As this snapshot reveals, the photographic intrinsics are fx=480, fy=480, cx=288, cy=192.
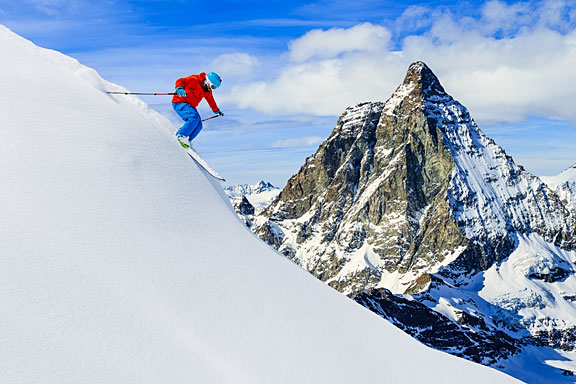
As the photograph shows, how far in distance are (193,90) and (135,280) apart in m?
8.68

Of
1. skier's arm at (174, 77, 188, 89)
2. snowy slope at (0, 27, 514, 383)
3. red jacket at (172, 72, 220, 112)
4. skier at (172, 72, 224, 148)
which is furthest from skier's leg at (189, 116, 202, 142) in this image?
snowy slope at (0, 27, 514, 383)

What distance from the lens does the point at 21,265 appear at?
20.5 ft

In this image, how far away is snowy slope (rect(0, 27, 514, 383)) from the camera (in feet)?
19.6

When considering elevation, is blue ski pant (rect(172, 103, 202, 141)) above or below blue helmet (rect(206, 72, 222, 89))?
below

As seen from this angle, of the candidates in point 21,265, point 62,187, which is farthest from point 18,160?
point 21,265

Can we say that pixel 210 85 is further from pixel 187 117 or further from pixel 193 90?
pixel 187 117

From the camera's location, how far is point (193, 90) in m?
14.5

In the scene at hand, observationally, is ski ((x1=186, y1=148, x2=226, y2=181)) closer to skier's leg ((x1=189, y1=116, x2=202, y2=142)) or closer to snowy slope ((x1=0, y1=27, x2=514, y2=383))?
skier's leg ((x1=189, y1=116, x2=202, y2=142))

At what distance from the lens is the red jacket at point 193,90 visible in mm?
14445

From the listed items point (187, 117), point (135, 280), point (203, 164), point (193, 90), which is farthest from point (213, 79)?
point (135, 280)

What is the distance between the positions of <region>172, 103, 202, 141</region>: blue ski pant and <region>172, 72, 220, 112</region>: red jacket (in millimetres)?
153

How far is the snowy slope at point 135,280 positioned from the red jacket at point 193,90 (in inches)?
158

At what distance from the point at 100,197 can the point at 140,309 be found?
2.32m

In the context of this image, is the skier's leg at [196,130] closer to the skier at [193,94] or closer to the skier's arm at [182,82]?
the skier at [193,94]
